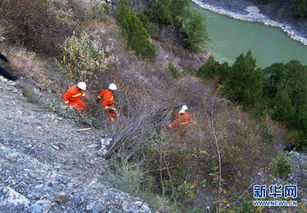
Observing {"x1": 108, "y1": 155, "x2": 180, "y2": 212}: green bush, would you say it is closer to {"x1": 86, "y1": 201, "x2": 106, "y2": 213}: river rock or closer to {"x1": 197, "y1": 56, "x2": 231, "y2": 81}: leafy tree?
{"x1": 86, "y1": 201, "x2": 106, "y2": 213}: river rock

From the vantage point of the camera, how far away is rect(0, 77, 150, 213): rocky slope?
13.5 ft

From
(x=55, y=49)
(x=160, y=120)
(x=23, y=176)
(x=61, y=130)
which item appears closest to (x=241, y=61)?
(x=55, y=49)

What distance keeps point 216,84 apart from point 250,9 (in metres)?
30.9

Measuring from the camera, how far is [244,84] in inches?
603

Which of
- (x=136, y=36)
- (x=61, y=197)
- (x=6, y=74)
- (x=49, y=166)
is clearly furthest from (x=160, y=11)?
(x=61, y=197)

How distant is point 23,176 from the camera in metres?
4.48

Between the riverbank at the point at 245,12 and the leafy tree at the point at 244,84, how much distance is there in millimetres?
22789

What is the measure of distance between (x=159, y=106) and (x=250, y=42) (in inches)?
1081

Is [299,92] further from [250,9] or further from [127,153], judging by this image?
[250,9]

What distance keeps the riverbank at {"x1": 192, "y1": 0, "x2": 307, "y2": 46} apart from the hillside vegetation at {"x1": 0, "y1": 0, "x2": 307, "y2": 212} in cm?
2183

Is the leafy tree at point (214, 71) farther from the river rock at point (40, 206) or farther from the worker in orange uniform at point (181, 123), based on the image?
the river rock at point (40, 206)

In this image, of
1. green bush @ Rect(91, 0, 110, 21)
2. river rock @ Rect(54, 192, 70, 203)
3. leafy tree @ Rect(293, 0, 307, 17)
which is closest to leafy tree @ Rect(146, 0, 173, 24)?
green bush @ Rect(91, 0, 110, 21)

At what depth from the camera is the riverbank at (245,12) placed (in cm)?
3788

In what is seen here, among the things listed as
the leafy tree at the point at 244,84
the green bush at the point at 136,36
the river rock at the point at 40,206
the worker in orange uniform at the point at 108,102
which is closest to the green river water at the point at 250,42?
the green bush at the point at 136,36
